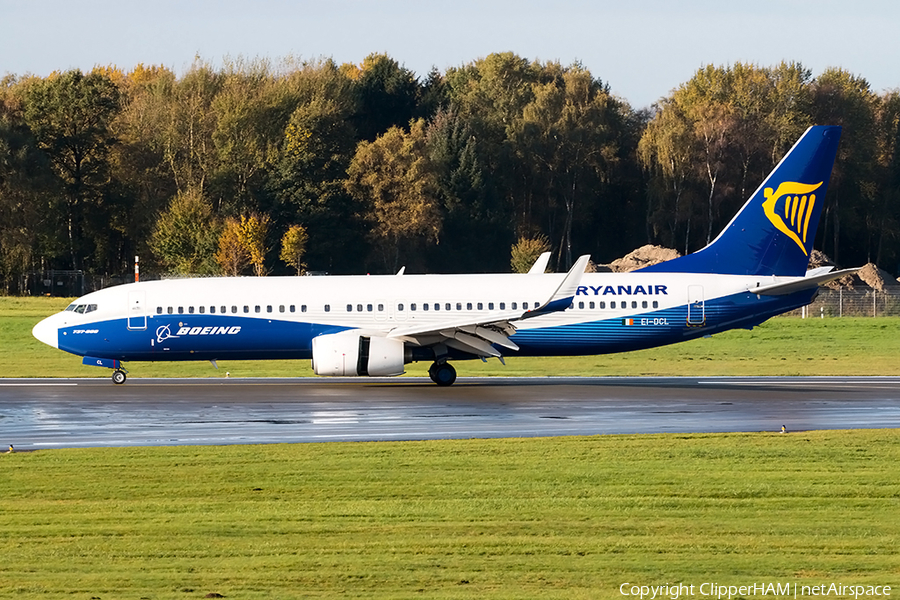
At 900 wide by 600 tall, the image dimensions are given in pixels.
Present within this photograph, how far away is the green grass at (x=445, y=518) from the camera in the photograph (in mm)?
10406

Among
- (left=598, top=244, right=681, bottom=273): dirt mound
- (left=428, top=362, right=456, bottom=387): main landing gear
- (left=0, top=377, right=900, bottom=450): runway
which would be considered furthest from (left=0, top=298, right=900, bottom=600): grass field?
(left=598, top=244, right=681, bottom=273): dirt mound

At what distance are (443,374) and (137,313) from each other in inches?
339

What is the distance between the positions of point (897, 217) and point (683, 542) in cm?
9053

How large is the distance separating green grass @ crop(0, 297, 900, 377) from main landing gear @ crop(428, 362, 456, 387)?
13.3 feet

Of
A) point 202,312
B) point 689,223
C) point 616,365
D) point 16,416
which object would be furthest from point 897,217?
point 16,416

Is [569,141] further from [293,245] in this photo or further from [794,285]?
[794,285]

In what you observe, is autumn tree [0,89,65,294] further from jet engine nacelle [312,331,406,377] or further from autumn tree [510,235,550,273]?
jet engine nacelle [312,331,406,377]

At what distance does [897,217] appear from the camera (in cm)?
9531

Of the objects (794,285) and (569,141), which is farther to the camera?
(569,141)

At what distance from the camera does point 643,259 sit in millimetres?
75062

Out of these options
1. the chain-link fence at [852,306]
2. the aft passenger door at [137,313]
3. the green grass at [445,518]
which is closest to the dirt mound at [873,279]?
the chain-link fence at [852,306]

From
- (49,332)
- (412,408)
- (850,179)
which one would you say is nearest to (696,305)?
(412,408)

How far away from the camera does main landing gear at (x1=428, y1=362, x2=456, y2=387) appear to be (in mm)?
31703

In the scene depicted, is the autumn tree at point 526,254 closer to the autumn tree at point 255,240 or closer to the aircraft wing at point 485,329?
the autumn tree at point 255,240
